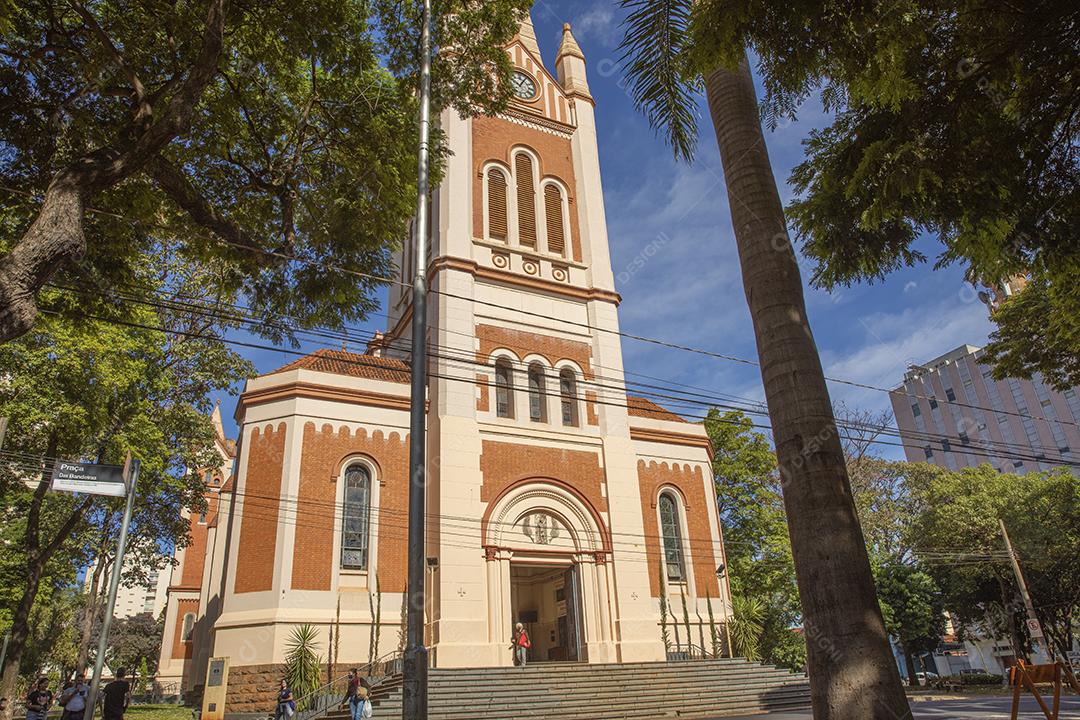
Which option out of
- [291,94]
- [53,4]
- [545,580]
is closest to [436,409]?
[545,580]

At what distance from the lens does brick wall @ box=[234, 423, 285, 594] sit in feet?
62.7

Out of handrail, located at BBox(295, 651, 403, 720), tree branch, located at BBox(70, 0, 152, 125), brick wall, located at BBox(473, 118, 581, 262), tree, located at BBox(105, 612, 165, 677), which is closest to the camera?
tree branch, located at BBox(70, 0, 152, 125)

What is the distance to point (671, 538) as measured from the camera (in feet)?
80.1

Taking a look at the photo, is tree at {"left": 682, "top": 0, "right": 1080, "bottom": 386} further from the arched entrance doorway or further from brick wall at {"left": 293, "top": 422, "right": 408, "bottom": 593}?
brick wall at {"left": 293, "top": 422, "right": 408, "bottom": 593}

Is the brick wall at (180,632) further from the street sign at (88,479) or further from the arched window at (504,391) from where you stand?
the street sign at (88,479)

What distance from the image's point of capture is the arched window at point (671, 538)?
2356 cm

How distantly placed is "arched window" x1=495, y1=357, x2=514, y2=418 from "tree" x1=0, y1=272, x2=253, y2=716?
832cm

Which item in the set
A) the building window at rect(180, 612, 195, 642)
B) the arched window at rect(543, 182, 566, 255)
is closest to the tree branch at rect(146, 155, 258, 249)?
the arched window at rect(543, 182, 566, 255)

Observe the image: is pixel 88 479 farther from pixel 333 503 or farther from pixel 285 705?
pixel 333 503

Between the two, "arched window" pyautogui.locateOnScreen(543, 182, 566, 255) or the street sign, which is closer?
the street sign

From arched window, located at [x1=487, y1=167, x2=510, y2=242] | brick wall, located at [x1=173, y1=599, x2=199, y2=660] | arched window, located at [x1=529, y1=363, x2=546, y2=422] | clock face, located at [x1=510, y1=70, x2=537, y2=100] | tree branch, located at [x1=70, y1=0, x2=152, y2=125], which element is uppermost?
clock face, located at [x1=510, y1=70, x2=537, y2=100]

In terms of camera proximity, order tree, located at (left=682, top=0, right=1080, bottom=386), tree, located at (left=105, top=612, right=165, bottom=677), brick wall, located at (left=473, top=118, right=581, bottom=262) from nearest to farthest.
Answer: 1. tree, located at (left=682, top=0, right=1080, bottom=386)
2. brick wall, located at (left=473, top=118, right=581, bottom=262)
3. tree, located at (left=105, top=612, right=165, bottom=677)

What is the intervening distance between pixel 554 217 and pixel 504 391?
7788 mm

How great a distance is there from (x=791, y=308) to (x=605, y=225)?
72.7 feet
